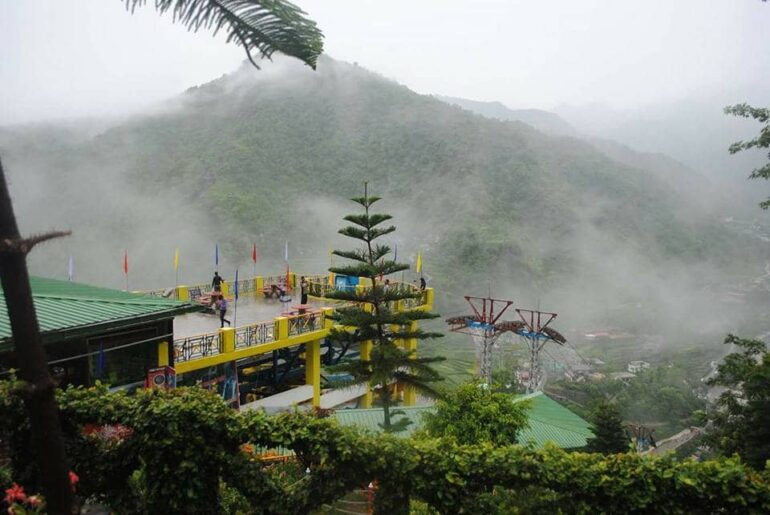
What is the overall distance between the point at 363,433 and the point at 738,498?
11.3 ft

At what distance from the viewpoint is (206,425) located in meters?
5.34

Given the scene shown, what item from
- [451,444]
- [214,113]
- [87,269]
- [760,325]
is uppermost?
[214,113]

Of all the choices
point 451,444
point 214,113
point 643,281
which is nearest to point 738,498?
point 451,444

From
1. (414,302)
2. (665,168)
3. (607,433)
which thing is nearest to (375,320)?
(414,302)

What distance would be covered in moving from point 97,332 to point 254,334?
14.6 feet

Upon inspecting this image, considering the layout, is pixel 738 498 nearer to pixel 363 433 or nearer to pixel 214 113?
pixel 363 433

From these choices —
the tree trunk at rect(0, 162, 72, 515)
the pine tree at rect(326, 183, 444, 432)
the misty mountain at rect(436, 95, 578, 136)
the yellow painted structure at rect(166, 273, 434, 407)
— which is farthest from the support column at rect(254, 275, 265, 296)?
the misty mountain at rect(436, 95, 578, 136)

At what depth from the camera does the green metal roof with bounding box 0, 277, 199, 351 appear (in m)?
6.75

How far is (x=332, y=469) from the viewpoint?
17.1 ft

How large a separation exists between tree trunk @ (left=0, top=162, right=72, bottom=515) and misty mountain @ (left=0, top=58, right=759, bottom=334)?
4978cm

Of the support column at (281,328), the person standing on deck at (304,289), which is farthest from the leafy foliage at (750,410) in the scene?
the person standing on deck at (304,289)

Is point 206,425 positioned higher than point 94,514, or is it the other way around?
point 206,425

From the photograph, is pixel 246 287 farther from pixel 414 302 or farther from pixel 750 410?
pixel 750 410

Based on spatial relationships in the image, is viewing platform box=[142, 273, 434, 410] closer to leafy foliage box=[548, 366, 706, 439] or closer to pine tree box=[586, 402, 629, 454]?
pine tree box=[586, 402, 629, 454]
